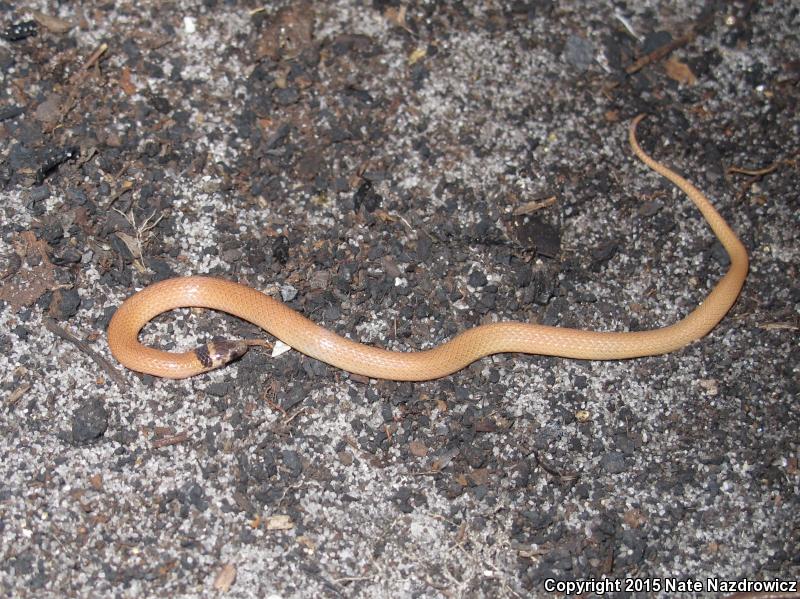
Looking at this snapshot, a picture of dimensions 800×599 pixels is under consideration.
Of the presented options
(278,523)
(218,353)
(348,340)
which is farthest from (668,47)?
(278,523)

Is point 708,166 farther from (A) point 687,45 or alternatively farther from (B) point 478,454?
(B) point 478,454

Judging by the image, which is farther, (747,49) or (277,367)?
(747,49)

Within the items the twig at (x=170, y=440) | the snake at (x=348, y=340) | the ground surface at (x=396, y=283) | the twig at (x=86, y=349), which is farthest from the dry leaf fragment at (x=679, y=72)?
the twig at (x=86, y=349)

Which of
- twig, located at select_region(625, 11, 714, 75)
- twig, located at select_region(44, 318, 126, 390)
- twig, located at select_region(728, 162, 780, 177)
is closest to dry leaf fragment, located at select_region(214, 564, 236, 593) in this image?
twig, located at select_region(44, 318, 126, 390)

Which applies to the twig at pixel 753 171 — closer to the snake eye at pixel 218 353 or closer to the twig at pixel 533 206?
the twig at pixel 533 206

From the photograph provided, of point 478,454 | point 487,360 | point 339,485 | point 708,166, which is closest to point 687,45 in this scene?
point 708,166

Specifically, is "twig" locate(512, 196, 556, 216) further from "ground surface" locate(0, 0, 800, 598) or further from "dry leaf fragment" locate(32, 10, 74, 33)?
"dry leaf fragment" locate(32, 10, 74, 33)
